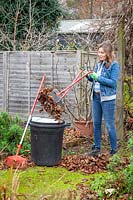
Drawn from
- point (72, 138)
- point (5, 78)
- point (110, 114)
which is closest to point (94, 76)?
point (110, 114)

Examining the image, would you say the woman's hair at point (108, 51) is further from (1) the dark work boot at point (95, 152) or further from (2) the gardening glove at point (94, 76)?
(1) the dark work boot at point (95, 152)

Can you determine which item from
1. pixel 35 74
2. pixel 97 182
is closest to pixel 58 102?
pixel 97 182

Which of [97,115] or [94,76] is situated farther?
[97,115]

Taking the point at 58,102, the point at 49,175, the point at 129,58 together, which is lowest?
the point at 49,175

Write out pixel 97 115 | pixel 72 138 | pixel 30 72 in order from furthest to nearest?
pixel 30 72, pixel 72 138, pixel 97 115

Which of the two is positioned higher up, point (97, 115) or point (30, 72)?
point (30, 72)

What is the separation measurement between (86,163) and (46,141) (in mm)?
666

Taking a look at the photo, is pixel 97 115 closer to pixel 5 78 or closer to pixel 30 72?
pixel 30 72

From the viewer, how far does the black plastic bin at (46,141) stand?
5.69 meters

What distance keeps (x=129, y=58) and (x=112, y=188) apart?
3.91m

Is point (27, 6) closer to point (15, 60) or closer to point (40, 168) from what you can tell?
point (15, 60)

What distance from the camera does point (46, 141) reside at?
5.76 m

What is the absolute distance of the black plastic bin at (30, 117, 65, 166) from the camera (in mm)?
5691

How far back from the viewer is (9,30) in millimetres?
12406
